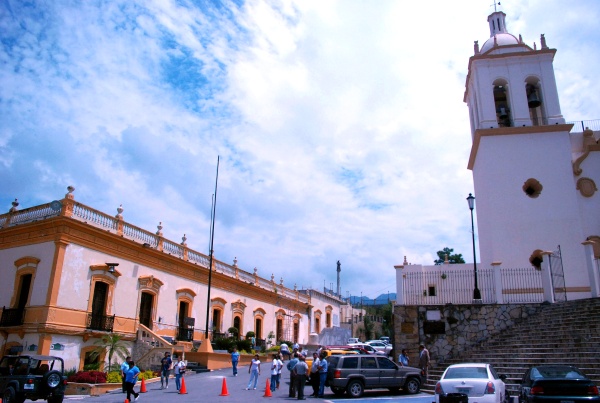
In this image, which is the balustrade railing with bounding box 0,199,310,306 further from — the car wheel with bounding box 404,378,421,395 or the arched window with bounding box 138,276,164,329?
the car wheel with bounding box 404,378,421,395

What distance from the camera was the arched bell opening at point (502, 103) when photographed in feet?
87.0

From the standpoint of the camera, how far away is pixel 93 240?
2458 cm

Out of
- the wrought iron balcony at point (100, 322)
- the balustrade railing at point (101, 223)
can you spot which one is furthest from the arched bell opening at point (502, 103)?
the wrought iron balcony at point (100, 322)

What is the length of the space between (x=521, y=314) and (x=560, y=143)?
35.1 ft

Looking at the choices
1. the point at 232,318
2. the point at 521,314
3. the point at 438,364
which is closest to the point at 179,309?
the point at 232,318

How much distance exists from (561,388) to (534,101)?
1982 cm

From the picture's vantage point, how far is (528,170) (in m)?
24.9

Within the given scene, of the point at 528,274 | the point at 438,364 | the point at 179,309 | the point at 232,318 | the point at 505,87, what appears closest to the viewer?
the point at 438,364

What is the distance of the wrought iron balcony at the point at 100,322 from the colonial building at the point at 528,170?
15.0 m

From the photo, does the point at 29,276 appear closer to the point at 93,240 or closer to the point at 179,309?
the point at 93,240

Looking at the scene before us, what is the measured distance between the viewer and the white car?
1105cm

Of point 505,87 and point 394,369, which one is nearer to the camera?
point 394,369

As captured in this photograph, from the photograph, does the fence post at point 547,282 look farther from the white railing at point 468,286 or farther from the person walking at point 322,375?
the person walking at point 322,375

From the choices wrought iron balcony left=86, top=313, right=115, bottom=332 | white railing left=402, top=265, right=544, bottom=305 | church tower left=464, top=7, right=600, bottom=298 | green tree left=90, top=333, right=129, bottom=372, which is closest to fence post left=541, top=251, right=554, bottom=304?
white railing left=402, top=265, right=544, bottom=305
